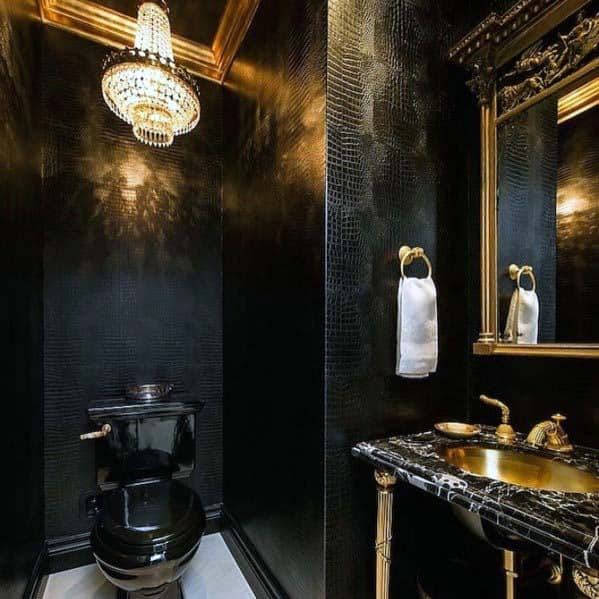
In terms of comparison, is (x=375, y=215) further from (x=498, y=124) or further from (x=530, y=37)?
(x=530, y=37)

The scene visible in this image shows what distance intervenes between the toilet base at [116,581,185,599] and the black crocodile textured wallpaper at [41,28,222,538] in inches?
19.2

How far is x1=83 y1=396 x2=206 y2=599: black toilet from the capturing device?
47.6 inches

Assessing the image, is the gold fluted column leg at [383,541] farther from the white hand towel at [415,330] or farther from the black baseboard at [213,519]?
the black baseboard at [213,519]

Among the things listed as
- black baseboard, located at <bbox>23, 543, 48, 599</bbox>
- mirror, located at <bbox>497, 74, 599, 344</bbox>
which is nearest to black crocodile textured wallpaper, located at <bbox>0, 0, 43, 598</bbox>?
black baseboard, located at <bbox>23, 543, 48, 599</bbox>

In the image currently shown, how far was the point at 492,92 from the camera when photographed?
4.27 ft

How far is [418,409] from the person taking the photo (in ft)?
4.23

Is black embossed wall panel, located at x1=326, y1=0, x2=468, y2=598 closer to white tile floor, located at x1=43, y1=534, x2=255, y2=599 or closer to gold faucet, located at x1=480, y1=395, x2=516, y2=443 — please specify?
gold faucet, located at x1=480, y1=395, x2=516, y2=443

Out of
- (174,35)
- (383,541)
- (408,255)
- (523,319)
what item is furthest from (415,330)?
(174,35)

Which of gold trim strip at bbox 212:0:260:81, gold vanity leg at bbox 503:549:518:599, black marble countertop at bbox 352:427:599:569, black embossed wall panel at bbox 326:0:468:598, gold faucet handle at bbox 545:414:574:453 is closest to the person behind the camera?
black marble countertop at bbox 352:427:599:569

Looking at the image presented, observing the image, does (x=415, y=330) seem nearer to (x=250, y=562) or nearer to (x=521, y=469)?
(x=521, y=469)

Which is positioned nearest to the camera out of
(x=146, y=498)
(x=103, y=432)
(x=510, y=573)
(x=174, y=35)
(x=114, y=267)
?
(x=510, y=573)

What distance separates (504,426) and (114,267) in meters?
1.91

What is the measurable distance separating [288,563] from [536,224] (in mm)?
1534

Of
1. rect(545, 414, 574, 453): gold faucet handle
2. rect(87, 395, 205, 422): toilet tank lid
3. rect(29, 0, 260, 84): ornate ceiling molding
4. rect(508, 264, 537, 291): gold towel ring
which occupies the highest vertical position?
rect(29, 0, 260, 84): ornate ceiling molding
